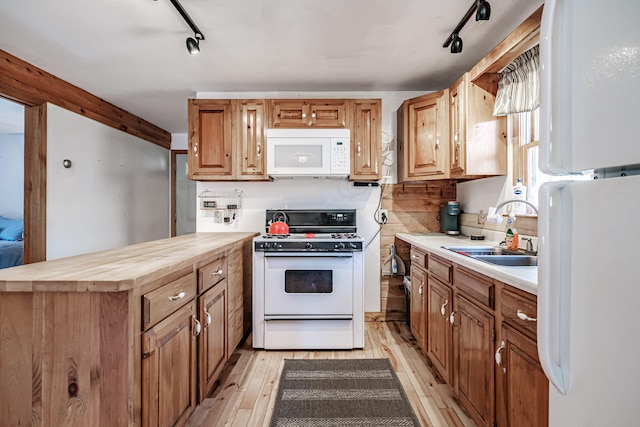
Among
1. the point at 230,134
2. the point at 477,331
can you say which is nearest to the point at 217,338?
the point at 477,331

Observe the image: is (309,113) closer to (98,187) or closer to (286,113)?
(286,113)

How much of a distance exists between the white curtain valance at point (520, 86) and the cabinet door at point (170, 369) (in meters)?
2.22

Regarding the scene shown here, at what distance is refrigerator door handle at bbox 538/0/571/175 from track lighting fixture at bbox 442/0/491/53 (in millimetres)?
1097

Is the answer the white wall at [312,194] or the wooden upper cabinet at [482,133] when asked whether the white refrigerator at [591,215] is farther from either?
the white wall at [312,194]

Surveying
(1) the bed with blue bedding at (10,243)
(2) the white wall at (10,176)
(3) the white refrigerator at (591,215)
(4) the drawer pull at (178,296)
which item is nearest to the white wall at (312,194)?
(4) the drawer pull at (178,296)

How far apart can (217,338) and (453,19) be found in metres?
2.48

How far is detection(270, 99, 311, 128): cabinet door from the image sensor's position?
2.88m

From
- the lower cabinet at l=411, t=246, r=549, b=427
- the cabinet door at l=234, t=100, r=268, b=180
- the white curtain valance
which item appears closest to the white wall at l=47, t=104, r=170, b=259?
the cabinet door at l=234, t=100, r=268, b=180

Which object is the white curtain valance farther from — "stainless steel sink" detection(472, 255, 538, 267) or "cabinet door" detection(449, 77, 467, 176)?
"stainless steel sink" detection(472, 255, 538, 267)

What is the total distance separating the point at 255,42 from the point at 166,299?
1.82 metres

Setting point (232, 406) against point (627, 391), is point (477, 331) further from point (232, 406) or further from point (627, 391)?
point (232, 406)

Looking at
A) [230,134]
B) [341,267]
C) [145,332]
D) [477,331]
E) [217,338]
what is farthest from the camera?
[230,134]

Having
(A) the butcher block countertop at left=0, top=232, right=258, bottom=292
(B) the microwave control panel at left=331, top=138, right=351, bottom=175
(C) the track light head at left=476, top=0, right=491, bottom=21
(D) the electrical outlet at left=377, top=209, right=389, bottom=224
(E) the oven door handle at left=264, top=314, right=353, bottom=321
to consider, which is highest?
(C) the track light head at left=476, top=0, right=491, bottom=21

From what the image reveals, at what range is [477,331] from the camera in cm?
149
